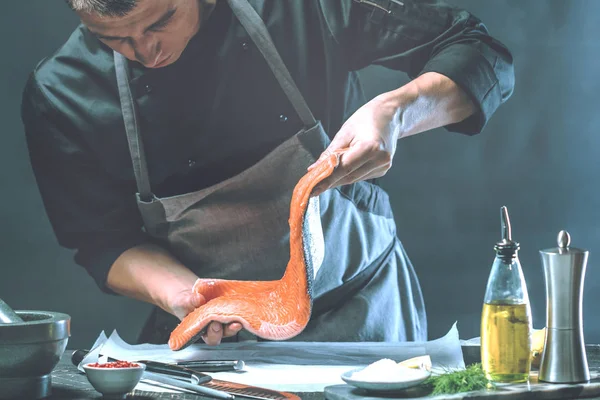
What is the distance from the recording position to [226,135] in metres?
2.05

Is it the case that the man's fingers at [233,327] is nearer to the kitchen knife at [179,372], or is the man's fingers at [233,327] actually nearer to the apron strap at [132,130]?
the kitchen knife at [179,372]

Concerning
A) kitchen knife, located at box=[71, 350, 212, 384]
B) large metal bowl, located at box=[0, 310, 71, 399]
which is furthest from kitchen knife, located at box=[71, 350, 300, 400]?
large metal bowl, located at box=[0, 310, 71, 399]

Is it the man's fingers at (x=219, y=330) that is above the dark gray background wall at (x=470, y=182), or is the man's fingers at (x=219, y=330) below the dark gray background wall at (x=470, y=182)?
below

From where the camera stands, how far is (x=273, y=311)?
5.37 feet

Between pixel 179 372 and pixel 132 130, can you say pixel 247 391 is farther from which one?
pixel 132 130

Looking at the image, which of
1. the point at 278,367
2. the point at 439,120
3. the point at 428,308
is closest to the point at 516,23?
the point at 439,120

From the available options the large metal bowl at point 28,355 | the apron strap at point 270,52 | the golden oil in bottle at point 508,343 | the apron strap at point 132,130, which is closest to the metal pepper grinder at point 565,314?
the golden oil in bottle at point 508,343

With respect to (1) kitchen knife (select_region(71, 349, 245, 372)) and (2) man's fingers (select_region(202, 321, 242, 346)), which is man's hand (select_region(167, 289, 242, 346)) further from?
(1) kitchen knife (select_region(71, 349, 245, 372))

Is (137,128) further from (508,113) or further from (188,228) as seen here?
(508,113)

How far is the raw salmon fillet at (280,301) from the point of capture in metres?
1.55

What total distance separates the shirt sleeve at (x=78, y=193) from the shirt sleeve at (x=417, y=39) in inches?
28.5

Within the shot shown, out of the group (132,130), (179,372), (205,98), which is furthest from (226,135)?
(179,372)

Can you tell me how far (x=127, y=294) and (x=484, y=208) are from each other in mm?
1018

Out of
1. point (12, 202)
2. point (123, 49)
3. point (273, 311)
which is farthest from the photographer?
point (12, 202)
